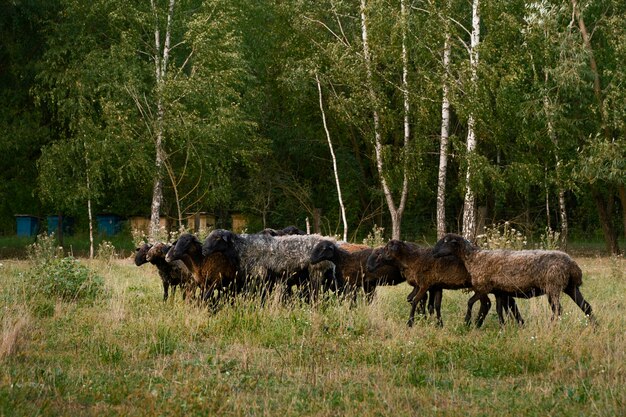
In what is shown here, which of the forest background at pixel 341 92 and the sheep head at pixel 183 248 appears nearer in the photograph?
the sheep head at pixel 183 248

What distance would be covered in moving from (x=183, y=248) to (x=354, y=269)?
2.81 metres

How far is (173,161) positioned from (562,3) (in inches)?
585

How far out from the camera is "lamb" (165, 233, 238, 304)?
1546 cm

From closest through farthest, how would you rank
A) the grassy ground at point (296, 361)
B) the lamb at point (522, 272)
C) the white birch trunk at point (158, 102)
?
the grassy ground at point (296, 361) → the lamb at point (522, 272) → the white birch trunk at point (158, 102)

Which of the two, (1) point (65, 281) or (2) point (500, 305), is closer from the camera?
(2) point (500, 305)

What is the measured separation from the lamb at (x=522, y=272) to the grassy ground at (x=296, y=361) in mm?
Result: 344

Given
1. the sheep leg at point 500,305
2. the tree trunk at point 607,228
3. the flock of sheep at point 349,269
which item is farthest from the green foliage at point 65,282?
the tree trunk at point 607,228

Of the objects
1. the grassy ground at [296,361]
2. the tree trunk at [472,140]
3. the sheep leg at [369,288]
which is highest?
the tree trunk at [472,140]

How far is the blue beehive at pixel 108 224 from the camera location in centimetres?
4231

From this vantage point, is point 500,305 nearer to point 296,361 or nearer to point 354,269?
point 354,269

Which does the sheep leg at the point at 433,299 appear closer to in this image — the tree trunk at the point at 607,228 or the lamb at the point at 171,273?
the lamb at the point at 171,273

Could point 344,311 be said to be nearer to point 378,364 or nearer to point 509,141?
point 378,364

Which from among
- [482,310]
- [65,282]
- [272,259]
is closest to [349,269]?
[272,259]

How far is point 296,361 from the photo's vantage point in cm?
1087
